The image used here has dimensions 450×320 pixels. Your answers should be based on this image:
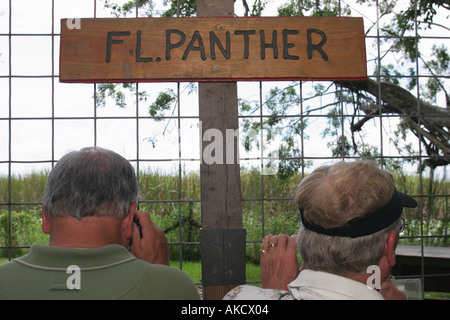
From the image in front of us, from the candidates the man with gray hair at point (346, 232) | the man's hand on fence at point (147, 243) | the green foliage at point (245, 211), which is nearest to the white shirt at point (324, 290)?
the man with gray hair at point (346, 232)

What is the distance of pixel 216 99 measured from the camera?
6.49 feet

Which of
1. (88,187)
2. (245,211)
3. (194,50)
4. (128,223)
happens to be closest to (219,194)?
(194,50)

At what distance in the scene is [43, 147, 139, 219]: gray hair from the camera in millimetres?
981

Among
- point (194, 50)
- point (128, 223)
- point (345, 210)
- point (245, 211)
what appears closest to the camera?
point (345, 210)

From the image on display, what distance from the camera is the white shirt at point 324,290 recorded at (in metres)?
0.91

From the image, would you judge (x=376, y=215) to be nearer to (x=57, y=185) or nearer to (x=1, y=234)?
(x=57, y=185)

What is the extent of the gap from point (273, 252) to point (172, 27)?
125 cm

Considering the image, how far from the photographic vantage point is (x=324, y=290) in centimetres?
93

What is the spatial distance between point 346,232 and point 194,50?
131cm

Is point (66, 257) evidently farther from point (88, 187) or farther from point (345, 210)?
point (345, 210)

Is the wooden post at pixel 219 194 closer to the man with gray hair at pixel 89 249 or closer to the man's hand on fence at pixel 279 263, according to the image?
the man's hand on fence at pixel 279 263

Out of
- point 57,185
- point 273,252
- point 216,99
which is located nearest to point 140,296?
point 57,185

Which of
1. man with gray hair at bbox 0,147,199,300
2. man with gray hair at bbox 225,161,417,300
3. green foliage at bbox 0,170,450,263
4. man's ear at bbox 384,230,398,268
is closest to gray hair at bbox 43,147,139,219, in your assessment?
man with gray hair at bbox 0,147,199,300

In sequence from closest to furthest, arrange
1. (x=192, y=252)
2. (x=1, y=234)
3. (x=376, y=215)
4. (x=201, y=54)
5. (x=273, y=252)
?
(x=376, y=215), (x=273, y=252), (x=201, y=54), (x=1, y=234), (x=192, y=252)
